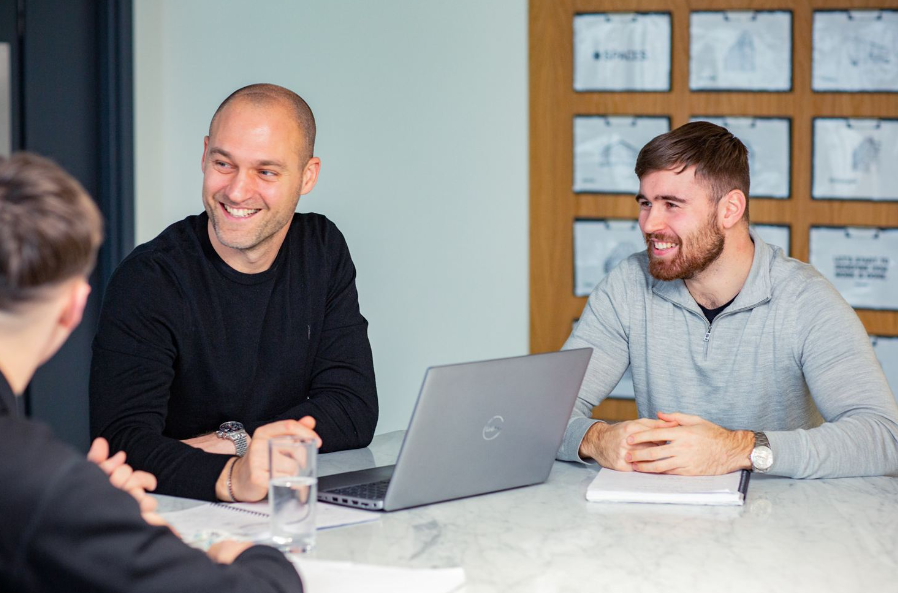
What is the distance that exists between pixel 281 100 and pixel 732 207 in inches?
40.7

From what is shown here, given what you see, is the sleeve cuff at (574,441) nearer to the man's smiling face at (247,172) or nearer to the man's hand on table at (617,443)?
the man's hand on table at (617,443)

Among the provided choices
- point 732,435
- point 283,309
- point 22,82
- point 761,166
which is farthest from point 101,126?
point 732,435

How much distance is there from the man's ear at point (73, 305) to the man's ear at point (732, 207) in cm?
164

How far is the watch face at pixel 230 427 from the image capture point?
6.19 ft

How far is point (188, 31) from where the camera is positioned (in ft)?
11.6

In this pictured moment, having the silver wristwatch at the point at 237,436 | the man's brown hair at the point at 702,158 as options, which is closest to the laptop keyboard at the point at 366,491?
the silver wristwatch at the point at 237,436

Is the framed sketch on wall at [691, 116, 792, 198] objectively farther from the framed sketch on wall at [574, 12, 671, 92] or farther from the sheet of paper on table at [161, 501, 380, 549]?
the sheet of paper on table at [161, 501, 380, 549]

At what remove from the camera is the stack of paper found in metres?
1.50

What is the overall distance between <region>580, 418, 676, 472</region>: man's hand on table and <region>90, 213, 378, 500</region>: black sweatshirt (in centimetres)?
48

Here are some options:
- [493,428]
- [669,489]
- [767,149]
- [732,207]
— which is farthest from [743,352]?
[767,149]

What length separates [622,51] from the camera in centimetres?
323

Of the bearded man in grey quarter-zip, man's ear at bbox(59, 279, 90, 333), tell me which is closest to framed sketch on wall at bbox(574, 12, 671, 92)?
the bearded man in grey quarter-zip

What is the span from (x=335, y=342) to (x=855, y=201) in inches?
75.2

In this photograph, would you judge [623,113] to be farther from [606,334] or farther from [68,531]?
[68,531]
